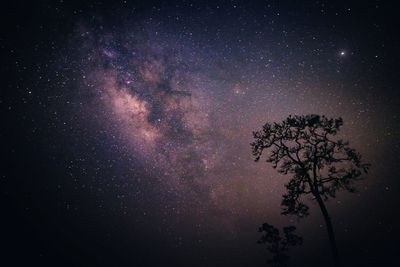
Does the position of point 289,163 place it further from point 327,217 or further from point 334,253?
→ point 334,253

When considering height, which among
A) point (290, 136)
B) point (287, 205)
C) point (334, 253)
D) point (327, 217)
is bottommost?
point (334, 253)

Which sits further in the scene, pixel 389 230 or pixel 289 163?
pixel 389 230

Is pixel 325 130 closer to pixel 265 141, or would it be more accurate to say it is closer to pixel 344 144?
pixel 344 144

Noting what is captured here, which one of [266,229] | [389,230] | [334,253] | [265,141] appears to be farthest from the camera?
[389,230]

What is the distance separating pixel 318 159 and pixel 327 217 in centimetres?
285

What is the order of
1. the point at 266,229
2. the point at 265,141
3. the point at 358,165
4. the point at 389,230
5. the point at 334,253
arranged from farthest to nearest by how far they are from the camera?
1. the point at 389,230
2. the point at 266,229
3. the point at 265,141
4. the point at 358,165
5. the point at 334,253

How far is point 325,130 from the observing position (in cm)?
1373

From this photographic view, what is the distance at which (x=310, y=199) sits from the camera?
45.2 feet

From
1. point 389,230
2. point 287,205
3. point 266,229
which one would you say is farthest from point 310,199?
point 389,230

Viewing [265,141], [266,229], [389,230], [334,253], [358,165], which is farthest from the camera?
[389,230]

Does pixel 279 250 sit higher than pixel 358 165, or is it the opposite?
pixel 279 250

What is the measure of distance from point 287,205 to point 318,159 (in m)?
2.88

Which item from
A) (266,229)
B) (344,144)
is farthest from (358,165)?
(266,229)

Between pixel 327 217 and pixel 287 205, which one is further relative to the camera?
pixel 287 205
